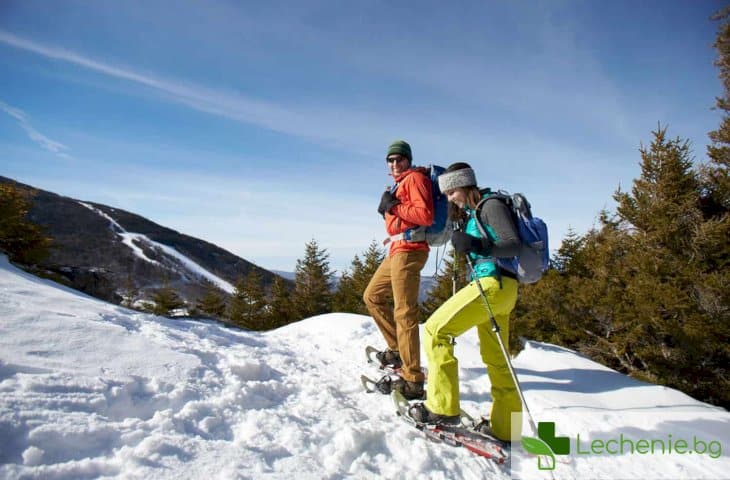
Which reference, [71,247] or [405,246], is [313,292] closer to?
[405,246]

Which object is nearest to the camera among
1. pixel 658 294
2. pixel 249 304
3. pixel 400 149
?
pixel 400 149

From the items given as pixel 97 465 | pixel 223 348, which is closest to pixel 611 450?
pixel 97 465

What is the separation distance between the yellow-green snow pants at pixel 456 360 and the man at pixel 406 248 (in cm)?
75

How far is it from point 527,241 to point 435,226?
1331 mm

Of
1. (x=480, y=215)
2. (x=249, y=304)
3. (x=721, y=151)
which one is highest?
(x=721, y=151)

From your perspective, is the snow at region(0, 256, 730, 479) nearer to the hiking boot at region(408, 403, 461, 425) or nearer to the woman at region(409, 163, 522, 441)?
the hiking boot at region(408, 403, 461, 425)

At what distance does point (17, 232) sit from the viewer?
29.5ft

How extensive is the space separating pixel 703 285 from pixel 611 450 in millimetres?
7375

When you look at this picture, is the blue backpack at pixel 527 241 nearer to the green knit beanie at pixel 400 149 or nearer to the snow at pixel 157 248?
the green knit beanie at pixel 400 149

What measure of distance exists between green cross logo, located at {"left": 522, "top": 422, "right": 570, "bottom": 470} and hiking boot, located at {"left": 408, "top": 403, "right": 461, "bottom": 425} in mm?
666

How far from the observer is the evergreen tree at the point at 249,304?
30.0m

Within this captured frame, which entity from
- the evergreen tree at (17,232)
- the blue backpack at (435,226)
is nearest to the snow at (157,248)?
the evergreen tree at (17,232)

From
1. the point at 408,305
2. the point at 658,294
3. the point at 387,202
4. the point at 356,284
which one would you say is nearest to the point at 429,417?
the point at 408,305

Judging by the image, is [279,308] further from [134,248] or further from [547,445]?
[134,248]
